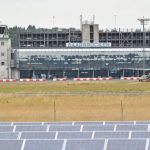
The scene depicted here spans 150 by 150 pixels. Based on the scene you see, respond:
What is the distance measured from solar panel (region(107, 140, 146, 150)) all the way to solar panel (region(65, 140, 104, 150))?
1.35ft

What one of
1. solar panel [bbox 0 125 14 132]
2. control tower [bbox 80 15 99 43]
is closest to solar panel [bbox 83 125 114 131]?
solar panel [bbox 0 125 14 132]

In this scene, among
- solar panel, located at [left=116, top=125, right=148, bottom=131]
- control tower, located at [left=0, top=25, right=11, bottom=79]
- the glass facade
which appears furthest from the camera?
the glass facade

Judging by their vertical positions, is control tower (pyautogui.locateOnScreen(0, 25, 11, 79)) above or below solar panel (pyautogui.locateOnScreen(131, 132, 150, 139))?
above

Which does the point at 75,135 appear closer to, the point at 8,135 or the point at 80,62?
the point at 8,135

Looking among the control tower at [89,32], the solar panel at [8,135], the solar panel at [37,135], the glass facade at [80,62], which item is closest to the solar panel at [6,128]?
the solar panel at [8,135]

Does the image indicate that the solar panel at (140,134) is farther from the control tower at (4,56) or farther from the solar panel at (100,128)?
the control tower at (4,56)

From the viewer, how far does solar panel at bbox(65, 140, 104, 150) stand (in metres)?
26.2

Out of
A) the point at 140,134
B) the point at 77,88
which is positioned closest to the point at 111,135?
the point at 140,134

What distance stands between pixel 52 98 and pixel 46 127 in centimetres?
3570

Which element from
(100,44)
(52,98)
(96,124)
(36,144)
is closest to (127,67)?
(100,44)

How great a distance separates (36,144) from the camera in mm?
26891

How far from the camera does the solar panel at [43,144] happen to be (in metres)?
26.6

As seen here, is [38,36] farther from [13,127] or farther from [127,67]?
[13,127]

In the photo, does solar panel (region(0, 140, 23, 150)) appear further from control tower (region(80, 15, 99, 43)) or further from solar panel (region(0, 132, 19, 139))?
control tower (region(80, 15, 99, 43))
